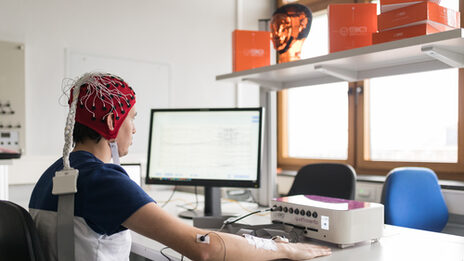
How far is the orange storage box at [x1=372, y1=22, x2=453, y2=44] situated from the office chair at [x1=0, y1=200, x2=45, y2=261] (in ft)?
4.05

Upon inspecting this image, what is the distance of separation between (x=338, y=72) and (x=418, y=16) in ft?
1.49

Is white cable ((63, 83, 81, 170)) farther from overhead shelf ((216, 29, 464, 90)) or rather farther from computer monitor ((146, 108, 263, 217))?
overhead shelf ((216, 29, 464, 90))

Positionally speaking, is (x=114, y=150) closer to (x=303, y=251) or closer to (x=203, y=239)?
(x=203, y=239)

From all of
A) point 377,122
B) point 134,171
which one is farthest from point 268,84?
point 377,122

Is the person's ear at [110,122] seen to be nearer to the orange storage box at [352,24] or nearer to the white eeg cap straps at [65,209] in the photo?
the white eeg cap straps at [65,209]

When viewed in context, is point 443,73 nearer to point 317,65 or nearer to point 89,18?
point 317,65

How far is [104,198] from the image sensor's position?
0.85m

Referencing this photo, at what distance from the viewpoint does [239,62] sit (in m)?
1.96

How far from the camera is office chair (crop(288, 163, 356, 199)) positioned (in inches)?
78.2

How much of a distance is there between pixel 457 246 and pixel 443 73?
1.72 meters

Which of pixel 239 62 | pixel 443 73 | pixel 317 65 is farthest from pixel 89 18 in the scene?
pixel 443 73

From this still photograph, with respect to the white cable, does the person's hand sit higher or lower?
lower

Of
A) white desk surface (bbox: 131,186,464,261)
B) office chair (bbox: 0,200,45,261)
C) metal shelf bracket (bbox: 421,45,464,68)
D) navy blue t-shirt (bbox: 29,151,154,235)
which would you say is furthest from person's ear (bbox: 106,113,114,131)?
metal shelf bracket (bbox: 421,45,464,68)

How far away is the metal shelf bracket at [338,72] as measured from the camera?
1622 millimetres
